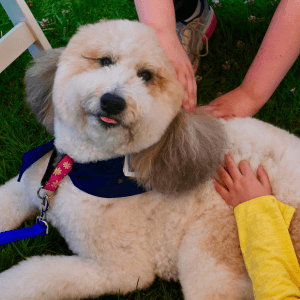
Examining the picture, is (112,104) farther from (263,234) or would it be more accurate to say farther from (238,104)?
(238,104)

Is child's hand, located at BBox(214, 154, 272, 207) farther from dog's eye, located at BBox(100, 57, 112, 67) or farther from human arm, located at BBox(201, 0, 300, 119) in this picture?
dog's eye, located at BBox(100, 57, 112, 67)

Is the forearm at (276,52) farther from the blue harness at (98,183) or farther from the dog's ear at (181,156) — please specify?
the blue harness at (98,183)

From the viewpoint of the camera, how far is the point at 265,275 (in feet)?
3.53

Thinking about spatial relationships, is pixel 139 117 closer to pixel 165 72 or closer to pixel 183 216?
pixel 165 72

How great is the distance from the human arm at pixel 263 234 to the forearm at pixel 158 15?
2.89 feet

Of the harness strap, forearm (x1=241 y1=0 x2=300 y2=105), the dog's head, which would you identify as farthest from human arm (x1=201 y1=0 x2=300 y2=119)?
the harness strap

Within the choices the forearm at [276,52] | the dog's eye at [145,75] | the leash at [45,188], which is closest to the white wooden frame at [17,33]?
the leash at [45,188]

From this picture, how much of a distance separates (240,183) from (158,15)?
1036 mm

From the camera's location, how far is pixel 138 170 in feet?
4.13

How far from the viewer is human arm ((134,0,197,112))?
145 centimetres

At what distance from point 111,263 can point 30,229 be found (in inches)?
16.7

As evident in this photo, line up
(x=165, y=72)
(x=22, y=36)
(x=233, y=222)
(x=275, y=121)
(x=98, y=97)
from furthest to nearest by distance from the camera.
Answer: (x=275, y=121)
(x=22, y=36)
(x=233, y=222)
(x=165, y=72)
(x=98, y=97)

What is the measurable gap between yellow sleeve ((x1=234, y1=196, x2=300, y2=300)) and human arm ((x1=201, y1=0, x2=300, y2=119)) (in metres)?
0.63

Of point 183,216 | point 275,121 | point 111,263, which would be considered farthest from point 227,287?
point 275,121
